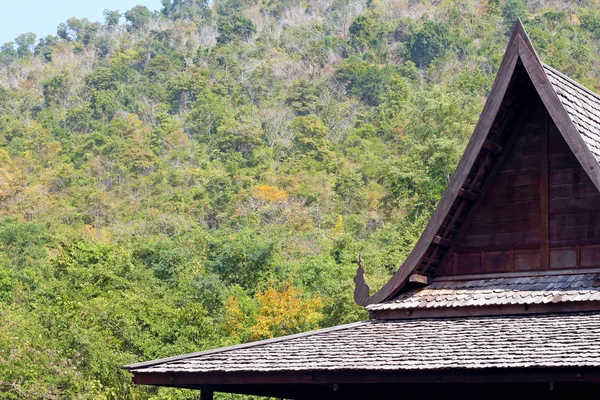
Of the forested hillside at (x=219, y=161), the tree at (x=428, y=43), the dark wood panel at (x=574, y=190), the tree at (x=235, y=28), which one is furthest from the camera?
the tree at (x=235, y=28)

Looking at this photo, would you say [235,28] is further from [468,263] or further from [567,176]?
[567,176]

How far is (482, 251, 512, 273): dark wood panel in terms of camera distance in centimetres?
984

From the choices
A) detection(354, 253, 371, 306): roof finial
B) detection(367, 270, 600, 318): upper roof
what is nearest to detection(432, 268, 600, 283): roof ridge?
detection(367, 270, 600, 318): upper roof

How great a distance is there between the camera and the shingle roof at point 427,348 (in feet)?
25.5

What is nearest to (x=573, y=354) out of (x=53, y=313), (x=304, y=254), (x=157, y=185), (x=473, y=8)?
(x=53, y=313)

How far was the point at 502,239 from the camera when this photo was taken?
9.92 metres

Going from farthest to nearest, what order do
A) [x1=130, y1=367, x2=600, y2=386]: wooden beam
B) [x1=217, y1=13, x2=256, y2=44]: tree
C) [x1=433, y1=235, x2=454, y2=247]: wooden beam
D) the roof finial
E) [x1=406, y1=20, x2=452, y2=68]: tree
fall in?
[x1=217, y1=13, x2=256, y2=44]: tree, [x1=406, y1=20, x2=452, y2=68]: tree, the roof finial, [x1=433, y1=235, x2=454, y2=247]: wooden beam, [x1=130, y1=367, x2=600, y2=386]: wooden beam

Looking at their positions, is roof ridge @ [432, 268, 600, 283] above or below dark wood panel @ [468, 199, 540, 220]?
below

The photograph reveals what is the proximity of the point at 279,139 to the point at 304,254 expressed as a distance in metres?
22.8

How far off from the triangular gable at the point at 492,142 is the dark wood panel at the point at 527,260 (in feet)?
1.99

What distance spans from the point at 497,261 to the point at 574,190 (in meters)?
0.93

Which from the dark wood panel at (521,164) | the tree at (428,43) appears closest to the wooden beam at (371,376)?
the dark wood panel at (521,164)

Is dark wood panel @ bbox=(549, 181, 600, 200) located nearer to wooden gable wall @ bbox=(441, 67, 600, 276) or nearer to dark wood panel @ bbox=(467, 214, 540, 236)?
wooden gable wall @ bbox=(441, 67, 600, 276)

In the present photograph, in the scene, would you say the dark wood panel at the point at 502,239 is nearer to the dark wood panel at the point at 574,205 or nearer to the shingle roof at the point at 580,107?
the dark wood panel at the point at 574,205
